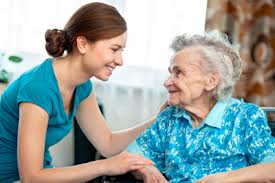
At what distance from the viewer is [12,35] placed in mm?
2855

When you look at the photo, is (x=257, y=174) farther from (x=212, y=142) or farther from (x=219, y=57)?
(x=219, y=57)

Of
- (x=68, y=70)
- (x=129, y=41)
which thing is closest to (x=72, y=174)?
(x=68, y=70)

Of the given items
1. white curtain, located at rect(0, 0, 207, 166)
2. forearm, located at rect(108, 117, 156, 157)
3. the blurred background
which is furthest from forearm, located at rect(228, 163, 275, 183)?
white curtain, located at rect(0, 0, 207, 166)

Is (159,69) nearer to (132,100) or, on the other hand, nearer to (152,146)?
(132,100)

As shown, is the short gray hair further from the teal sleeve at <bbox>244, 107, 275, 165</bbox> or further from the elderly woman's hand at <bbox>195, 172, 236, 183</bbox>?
the elderly woman's hand at <bbox>195, 172, 236, 183</bbox>

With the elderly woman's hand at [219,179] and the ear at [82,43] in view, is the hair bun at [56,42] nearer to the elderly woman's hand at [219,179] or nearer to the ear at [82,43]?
the ear at [82,43]

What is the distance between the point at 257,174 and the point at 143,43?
5.16 ft

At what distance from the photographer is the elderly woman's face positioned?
1.82 m

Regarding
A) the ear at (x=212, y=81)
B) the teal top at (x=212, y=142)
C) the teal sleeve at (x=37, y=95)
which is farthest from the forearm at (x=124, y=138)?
the teal sleeve at (x=37, y=95)

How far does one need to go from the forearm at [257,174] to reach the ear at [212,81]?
0.37 meters

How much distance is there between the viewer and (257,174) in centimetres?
159

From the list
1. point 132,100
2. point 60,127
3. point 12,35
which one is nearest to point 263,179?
point 60,127

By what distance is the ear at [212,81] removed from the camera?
1.82m

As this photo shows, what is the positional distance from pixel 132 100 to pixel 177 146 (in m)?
1.21
